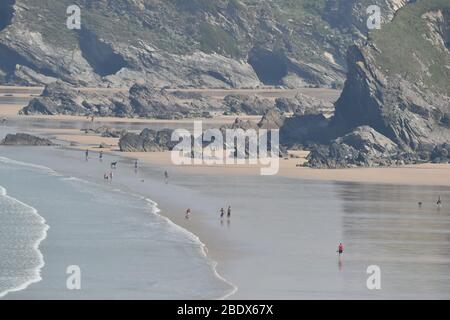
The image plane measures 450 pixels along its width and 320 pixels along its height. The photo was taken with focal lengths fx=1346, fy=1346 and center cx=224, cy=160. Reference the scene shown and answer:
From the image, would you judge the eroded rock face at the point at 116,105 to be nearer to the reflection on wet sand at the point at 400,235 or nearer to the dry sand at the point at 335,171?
the dry sand at the point at 335,171

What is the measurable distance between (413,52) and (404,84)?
4182 mm

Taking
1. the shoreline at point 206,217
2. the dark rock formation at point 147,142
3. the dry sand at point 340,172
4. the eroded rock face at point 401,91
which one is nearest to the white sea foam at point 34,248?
the shoreline at point 206,217

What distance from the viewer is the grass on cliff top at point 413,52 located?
110062 mm

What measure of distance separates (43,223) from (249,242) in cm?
1142

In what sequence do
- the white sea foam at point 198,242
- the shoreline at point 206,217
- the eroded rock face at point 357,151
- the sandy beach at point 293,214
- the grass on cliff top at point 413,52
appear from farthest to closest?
the grass on cliff top at point 413,52 → the eroded rock face at point 357,151 → the shoreline at point 206,217 → the sandy beach at point 293,214 → the white sea foam at point 198,242

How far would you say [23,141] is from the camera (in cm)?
11438

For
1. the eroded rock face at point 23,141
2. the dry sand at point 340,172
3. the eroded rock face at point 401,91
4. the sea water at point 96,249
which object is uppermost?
the eroded rock face at point 401,91

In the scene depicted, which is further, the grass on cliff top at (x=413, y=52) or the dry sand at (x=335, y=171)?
the grass on cliff top at (x=413, y=52)

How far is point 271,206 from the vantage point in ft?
243

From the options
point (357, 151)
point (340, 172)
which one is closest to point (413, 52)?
point (357, 151)

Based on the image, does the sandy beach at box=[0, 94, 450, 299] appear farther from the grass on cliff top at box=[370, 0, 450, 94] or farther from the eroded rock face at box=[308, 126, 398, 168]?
the grass on cliff top at box=[370, 0, 450, 94]

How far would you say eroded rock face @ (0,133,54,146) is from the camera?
114000mm

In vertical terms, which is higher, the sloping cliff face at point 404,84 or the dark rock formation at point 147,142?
the sloping cliff face at point 404,84

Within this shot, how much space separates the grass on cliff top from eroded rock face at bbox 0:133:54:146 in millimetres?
29107
